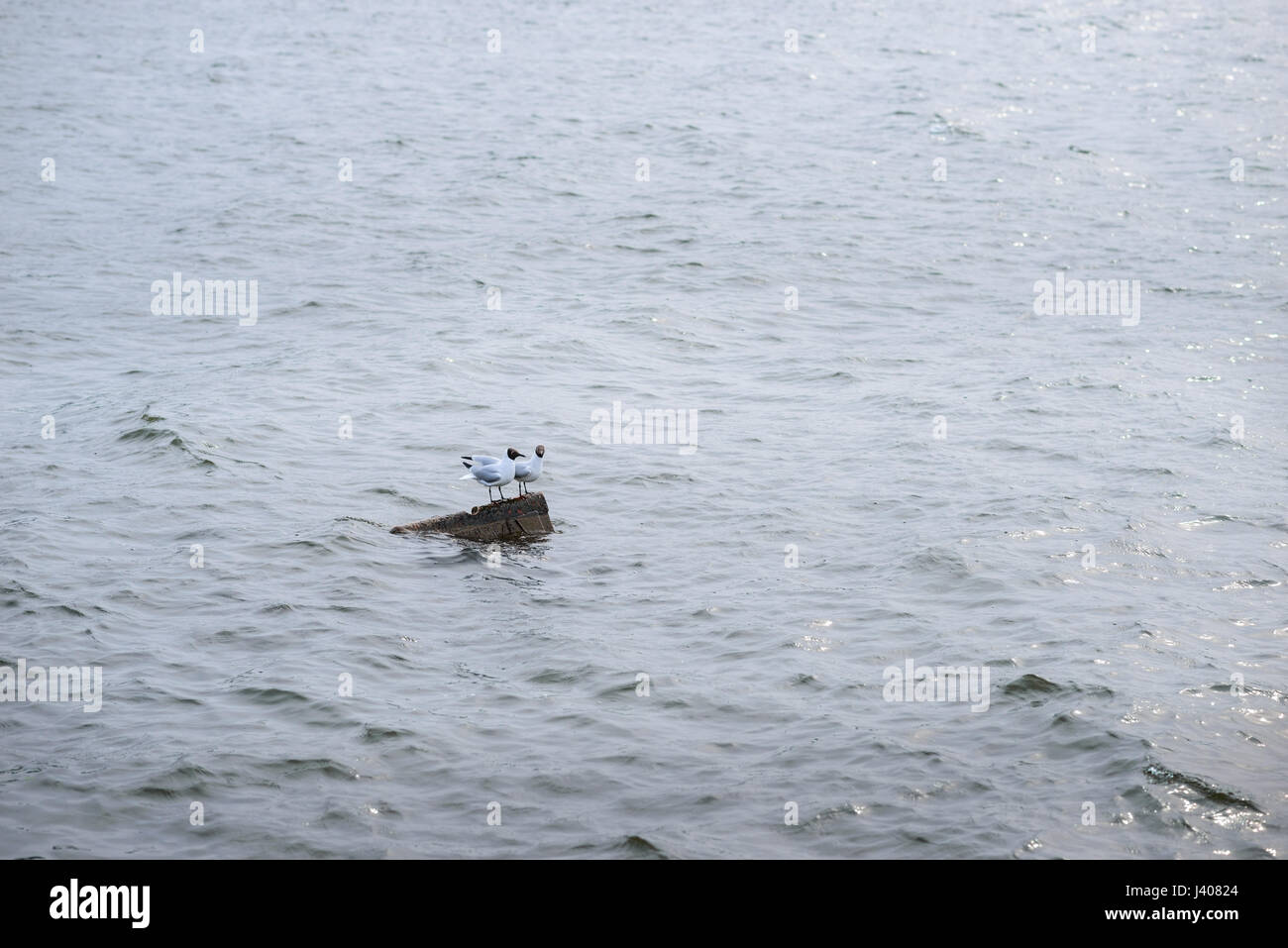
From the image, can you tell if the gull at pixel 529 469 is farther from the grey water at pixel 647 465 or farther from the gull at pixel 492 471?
the grey water at pixel 647 465

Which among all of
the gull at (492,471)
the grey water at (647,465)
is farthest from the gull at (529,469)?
the grey water at (647,465)

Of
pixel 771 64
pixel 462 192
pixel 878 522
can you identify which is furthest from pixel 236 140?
pixel 878 522

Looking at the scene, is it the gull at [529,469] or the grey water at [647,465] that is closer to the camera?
the grey water at [647,465]

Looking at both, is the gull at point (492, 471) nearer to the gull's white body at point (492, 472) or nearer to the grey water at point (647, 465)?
the gull's white body at point (492, 472)

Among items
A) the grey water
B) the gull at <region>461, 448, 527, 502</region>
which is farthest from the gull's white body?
the grey water

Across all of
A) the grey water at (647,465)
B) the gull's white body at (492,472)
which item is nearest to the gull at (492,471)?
the gull's white body at (492,472)

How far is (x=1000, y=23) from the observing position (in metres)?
54.0

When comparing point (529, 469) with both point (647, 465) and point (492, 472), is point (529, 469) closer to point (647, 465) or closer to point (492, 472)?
point (492, 472)

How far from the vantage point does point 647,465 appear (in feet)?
66.0

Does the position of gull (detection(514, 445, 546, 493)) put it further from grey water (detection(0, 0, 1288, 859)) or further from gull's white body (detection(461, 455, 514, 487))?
grey water (detection(0, 0, 1288, 859))

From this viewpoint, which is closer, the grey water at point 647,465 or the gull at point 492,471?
the grey water at point 647,465

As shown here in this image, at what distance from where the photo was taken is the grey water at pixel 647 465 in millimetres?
11664

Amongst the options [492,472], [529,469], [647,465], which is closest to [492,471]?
[492,472]
